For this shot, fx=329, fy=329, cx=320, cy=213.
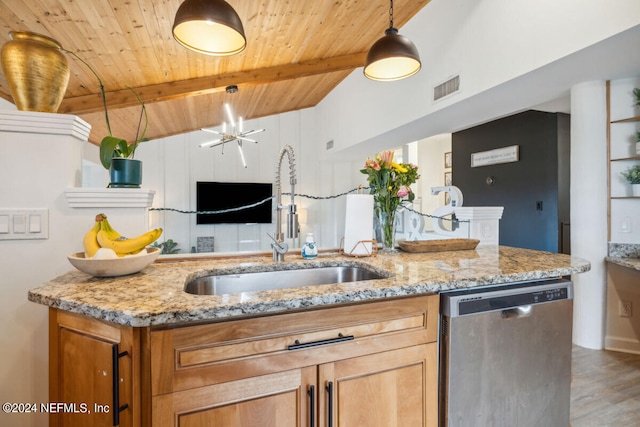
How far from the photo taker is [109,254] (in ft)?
3.71

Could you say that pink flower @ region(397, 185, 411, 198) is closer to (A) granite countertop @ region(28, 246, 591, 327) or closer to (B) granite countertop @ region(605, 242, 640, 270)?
(A) granite countertop @ region(28, 246, 591, 327)

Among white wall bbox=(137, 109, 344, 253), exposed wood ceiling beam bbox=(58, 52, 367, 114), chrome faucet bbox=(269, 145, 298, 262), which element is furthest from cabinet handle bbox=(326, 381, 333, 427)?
white wall bbox=(137, 109, 344, 253)

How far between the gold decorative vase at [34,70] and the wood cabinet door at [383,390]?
1.44 meters

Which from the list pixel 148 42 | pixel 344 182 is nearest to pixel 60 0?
pixel 148 42

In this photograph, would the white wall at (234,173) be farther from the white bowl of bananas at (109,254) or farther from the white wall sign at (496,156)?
the white bowl of bananas at (109,254)

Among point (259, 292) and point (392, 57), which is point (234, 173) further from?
point (259, 292)

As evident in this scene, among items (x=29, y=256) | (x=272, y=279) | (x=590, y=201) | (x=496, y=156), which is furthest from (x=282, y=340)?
(x=496, y=156)

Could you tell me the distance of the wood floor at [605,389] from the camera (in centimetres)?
187

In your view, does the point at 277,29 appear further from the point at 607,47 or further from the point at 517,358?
the point at 517,358

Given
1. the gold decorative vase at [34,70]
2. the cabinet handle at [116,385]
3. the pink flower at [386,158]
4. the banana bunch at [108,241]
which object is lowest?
the cabinet handle at [116,385]

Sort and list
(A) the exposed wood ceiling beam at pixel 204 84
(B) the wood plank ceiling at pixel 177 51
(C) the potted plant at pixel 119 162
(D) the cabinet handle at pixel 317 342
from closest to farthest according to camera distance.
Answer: (D) the cabinet handle at pixel 317 342 → (C) the potted plant at pixel 119 162 → (B) the wood plank ceiling at pixel 177 51 → (A) the exposed wood ceiling beam at pixel 204 84

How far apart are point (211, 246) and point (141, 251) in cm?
492

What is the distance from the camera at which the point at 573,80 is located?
8.61 ft

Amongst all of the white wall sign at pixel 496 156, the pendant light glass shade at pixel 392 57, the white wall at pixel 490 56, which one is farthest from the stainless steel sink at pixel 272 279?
the white wall sign at pixel 496 156
